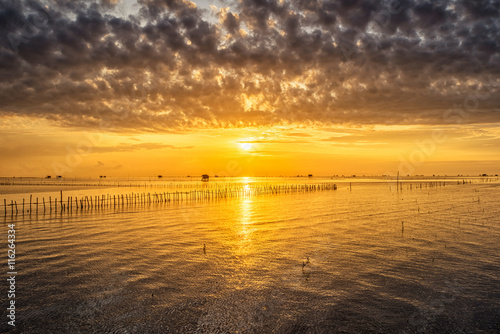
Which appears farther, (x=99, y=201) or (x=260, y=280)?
(x=99, y=201)

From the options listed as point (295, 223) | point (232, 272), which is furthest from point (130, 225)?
point (232, 272)

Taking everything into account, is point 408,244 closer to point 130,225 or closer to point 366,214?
point 366,214

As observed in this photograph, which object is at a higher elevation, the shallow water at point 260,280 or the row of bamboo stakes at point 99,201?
the row of bamboo stakes at point 99,201

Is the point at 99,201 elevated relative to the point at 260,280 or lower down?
elevated

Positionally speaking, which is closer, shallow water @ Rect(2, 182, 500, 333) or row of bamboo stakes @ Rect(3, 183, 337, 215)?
shallow water @ Rect(2, 182, 500, 333)

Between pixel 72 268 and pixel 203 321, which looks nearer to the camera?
pixel 203 321

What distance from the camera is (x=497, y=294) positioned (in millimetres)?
12156

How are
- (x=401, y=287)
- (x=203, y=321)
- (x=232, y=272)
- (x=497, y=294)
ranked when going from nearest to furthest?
(x=203, y=321), (x=497, y=294), (x=401, y=287), (x=232, y=272)

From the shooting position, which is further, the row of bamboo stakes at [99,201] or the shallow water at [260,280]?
the row of bamboo stakes at [99,201]

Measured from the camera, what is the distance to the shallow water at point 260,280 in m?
10.4

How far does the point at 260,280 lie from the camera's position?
1422 cm

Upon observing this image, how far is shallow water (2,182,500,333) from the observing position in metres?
10.4

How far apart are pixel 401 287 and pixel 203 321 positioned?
8132 mm

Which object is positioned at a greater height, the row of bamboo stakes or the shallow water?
the row of bamboo stakes
